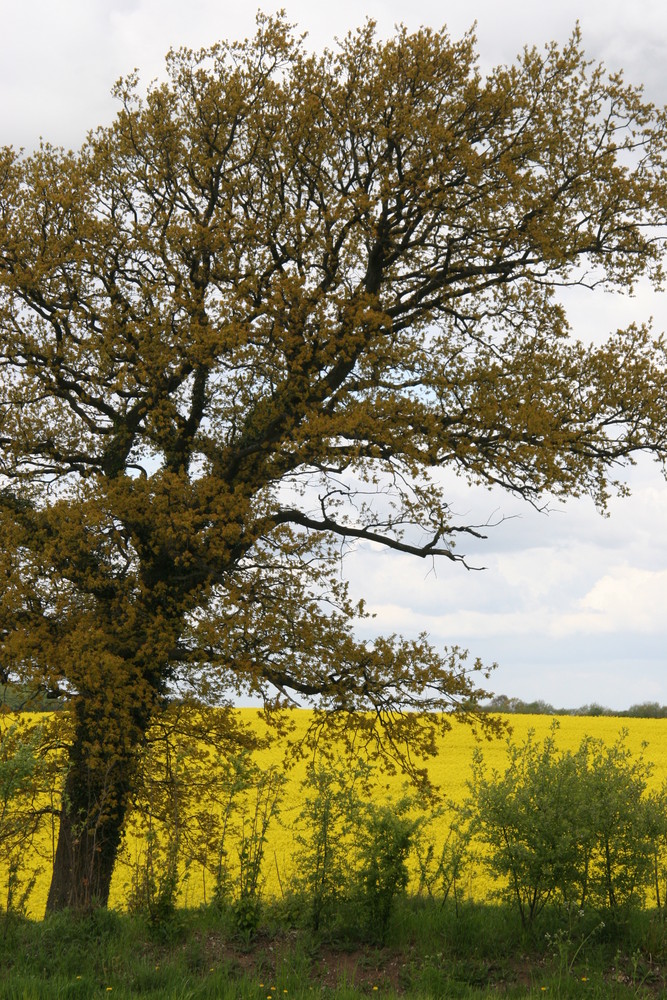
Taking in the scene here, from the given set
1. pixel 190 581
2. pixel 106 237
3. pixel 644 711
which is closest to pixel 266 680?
pixel 190 581

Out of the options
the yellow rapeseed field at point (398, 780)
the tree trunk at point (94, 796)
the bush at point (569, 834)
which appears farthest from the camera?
the yellow rapeseed field at point (398, 780)

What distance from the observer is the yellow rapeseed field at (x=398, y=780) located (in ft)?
46.5

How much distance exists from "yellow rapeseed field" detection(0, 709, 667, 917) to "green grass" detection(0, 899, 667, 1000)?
798mm

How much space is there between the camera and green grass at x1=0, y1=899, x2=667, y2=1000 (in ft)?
28.7

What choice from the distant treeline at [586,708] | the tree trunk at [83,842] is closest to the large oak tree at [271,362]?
the tree trunk at [83,842]

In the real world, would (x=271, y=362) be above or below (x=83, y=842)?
above

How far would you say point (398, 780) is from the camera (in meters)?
27.8

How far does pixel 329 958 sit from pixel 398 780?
18104mm

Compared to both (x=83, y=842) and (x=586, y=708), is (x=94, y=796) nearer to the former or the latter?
(x=83, y=842)

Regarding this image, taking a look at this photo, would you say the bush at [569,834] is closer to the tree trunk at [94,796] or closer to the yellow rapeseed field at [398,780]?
the yellow rapeseed field at [398,780]

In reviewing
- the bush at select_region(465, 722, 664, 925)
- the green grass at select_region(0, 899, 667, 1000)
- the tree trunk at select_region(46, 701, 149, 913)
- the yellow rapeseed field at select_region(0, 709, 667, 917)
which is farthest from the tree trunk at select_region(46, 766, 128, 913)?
the bush at select_region(465, 722, 664, 925)

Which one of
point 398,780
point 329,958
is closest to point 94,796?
point 329,958

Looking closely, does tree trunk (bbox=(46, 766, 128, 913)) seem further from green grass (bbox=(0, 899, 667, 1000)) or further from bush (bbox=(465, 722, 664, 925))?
bush (bbox=(465, 722, 664, 925))

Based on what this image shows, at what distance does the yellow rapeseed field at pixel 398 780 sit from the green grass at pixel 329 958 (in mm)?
798
